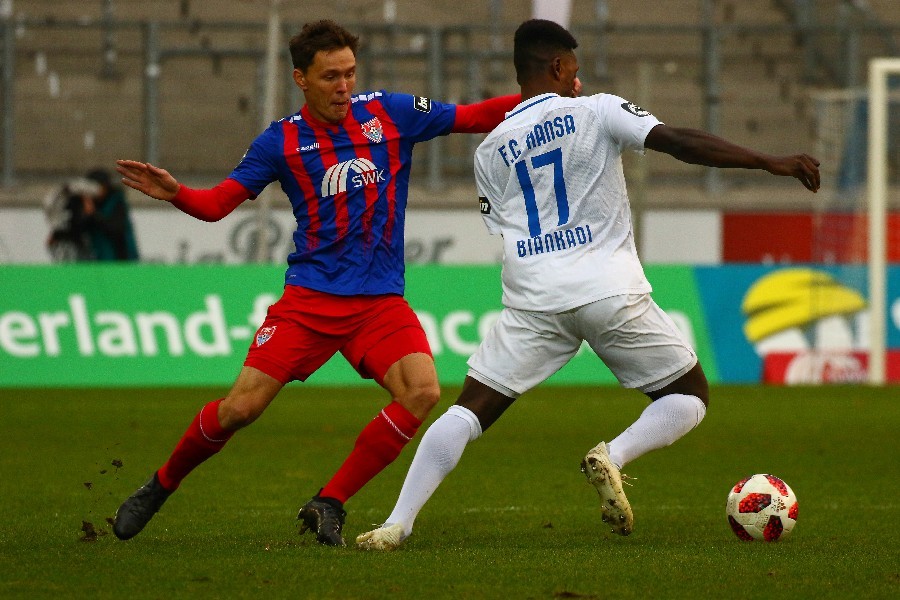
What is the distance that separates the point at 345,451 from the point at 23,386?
6.19 metres

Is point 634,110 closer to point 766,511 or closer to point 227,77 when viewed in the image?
point 766,511

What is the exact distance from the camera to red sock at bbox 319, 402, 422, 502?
6273 millimetres

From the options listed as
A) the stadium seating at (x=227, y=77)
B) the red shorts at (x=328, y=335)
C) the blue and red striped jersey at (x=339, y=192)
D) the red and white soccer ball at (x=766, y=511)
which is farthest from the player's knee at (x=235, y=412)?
the stadium seating at (x=227, y=77)

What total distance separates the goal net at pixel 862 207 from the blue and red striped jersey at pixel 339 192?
1117 centimetres

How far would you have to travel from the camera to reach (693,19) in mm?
23359

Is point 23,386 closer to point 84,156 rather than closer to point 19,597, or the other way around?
point 84,156

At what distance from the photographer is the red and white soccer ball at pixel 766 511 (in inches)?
247

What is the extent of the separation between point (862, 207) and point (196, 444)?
13.4 meters

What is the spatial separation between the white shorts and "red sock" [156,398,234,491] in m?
1.03

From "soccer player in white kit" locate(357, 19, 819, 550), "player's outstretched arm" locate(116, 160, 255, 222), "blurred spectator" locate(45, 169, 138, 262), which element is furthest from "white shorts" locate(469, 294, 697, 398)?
"blurred spectator" locate(45, 169, 138, 262)

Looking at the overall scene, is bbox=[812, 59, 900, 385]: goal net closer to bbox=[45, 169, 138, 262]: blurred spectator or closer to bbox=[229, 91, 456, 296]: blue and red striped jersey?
bbox=[45, 169, 138, 262]: blurred spectator

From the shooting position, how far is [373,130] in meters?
6.47

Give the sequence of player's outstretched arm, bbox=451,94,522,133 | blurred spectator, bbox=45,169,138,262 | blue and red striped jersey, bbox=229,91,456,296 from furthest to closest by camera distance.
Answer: blurred spectator, bbox=45,169,138,262
player's outstretched arm, bbox=451,94,522,133
blue and red striped jersey, bbox=229,91,456,296

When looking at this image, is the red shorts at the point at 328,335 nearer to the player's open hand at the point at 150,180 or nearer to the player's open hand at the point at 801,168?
the player's open hand at the point at 150,180
